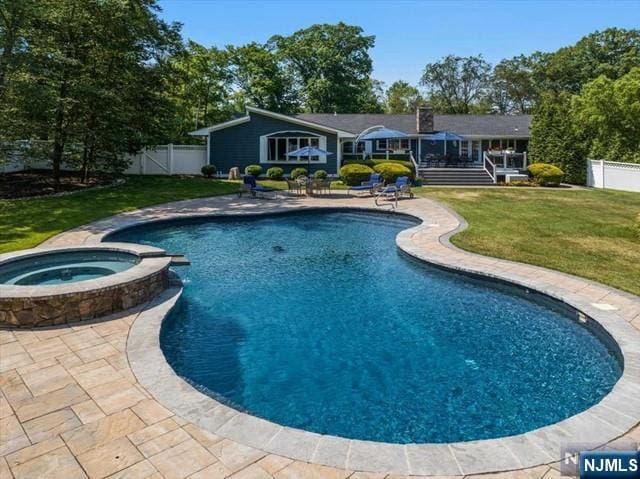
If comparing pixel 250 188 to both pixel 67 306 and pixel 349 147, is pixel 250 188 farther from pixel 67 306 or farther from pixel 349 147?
pixel 67 306

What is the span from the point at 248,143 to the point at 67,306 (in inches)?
852

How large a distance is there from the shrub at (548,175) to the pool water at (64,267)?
23036 millimetres

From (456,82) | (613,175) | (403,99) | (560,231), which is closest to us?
(560,231)

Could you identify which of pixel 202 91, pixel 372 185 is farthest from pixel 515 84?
pixel 372 185

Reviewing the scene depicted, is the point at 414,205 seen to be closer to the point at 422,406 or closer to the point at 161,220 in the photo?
the point at 161,220

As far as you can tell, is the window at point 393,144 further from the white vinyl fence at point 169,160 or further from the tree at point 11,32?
the tree at point 11,32

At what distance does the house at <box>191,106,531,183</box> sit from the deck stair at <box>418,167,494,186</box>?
0.07 meters

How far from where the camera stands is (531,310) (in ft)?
24.3

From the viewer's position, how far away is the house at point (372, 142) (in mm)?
26688

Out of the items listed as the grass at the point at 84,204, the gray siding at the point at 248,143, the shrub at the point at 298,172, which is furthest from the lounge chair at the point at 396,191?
the gray siding at the point at 248,143

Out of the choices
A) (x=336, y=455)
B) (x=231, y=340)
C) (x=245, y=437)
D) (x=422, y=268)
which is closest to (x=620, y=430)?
(x=336, y=455)

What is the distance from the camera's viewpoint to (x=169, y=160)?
26.7 m

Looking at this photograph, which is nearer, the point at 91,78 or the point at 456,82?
the point at 91,78

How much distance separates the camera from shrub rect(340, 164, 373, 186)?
2334cm
